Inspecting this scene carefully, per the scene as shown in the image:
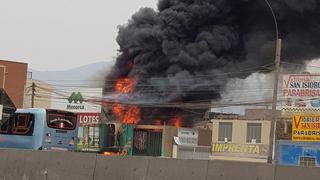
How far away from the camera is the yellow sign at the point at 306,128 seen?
3092 cm

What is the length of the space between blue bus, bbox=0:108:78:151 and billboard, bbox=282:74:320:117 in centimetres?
1952

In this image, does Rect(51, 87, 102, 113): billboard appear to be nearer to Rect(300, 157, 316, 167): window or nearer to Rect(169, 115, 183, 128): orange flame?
Rect(169, 115, 183, 128): orange flame

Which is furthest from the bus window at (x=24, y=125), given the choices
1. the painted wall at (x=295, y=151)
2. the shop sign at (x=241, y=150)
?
the shop sign at (x=241, y=150)

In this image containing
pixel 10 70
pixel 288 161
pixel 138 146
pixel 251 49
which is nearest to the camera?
pixel 288 161

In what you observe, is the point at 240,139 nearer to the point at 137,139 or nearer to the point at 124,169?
the point at 137,139

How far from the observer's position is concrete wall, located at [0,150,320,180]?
10922mm

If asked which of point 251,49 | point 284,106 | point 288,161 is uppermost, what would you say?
point 251,49

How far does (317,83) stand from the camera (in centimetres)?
3925

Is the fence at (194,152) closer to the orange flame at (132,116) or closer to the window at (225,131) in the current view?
the window at (225,131)

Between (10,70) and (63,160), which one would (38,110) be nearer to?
(63,160)

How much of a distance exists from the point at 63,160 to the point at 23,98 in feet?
151

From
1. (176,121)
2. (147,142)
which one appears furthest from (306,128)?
(147,142)

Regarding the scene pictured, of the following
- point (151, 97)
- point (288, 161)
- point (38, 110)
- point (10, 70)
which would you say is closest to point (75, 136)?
point (38, 110)

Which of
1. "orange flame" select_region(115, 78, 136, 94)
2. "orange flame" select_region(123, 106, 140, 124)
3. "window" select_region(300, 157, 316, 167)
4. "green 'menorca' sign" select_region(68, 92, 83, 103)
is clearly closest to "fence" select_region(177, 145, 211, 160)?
"orange flame" select_region(123, 106, 140, 124)
